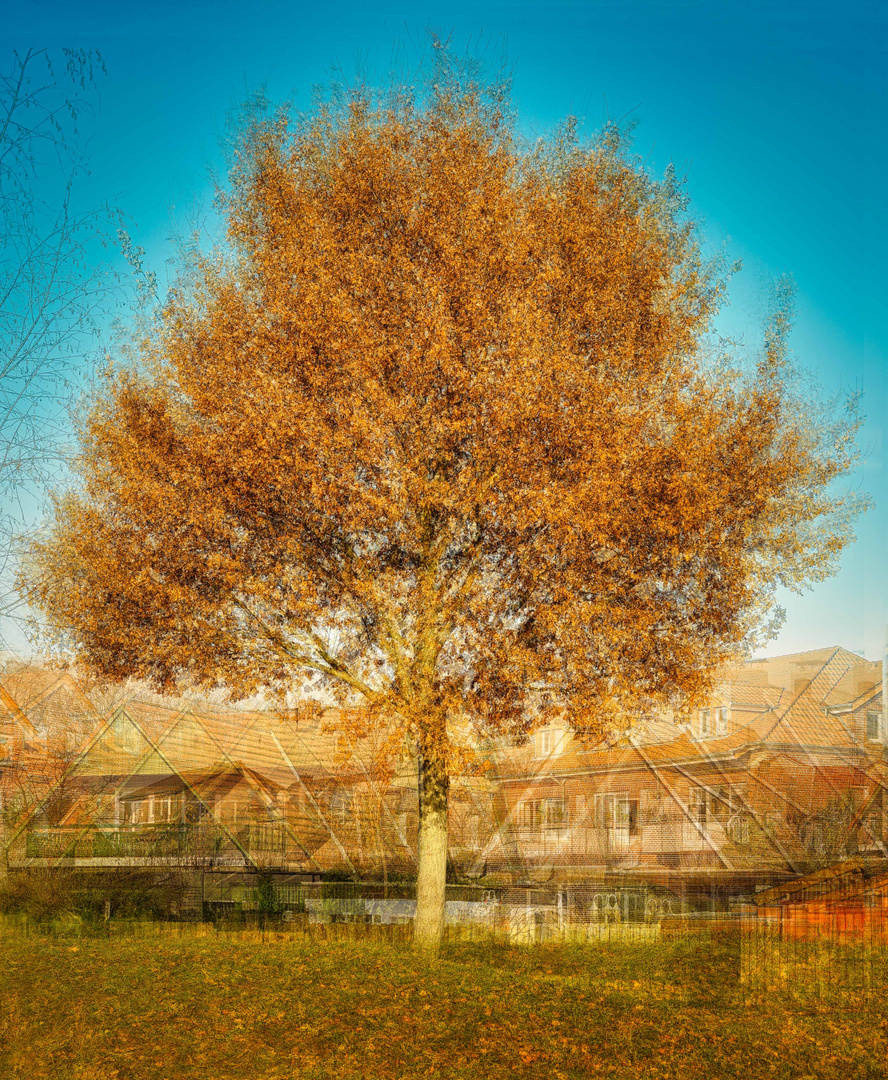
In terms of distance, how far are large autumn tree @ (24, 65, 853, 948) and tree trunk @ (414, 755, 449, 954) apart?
0.13ft

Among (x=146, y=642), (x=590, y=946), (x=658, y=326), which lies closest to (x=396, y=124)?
(x=658, y=326)

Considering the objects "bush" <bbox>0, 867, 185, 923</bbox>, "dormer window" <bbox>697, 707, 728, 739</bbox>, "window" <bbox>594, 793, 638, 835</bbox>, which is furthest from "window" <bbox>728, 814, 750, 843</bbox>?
"bush" <bbox>0, 867, 185, 923</bbox>

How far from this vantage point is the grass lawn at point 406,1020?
679cm

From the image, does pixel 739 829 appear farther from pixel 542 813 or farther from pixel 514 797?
pixel 514 797

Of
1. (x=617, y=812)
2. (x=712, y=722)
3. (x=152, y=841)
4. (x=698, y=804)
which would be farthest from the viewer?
(x=617, y=812)

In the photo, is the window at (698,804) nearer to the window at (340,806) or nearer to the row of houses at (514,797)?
the row of houses at (514,797)

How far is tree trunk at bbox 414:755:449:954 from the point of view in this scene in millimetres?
13141

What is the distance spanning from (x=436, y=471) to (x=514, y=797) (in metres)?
13.6

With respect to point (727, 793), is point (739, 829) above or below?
below

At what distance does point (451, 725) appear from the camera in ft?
39.3

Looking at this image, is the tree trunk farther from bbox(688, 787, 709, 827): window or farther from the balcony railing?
bbox(688, 787, 709, 827): window

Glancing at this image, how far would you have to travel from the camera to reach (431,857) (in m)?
13.5

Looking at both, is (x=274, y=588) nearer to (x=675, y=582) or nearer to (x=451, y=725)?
(x=451, y=725)

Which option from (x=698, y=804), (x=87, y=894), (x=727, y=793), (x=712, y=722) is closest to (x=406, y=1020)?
(x=87, y=894)
